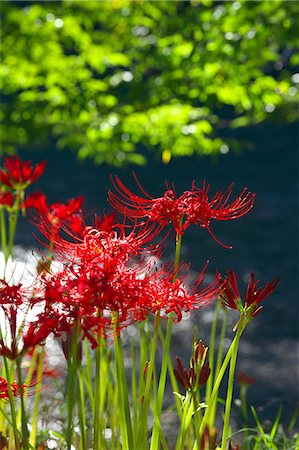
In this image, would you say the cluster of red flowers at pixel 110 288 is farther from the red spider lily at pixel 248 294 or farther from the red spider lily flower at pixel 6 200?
the red spider lily flower at pixel 6 200

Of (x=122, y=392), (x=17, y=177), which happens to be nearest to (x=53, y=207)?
(x=17, y=177)

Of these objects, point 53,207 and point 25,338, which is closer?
point 25,338

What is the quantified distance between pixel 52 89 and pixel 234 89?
1373 millimetres

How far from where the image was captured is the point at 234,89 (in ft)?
15.6

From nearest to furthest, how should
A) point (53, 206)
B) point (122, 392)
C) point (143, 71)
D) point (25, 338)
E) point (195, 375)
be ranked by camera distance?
point (25, 338) < point (195, 375) < point (122, 392) < point (53, 206) < point (143, 71)

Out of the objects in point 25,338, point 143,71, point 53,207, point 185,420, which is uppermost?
point 143,71

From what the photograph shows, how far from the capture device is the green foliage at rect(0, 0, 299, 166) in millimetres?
4609

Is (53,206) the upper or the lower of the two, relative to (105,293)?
upper

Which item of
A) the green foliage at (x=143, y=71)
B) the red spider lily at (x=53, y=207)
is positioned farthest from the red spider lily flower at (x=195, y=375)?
the green foliage at (x=143, y=71)

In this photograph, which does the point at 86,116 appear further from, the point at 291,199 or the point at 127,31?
the point at 291,199

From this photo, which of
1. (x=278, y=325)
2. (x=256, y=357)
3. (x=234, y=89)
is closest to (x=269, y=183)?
(x=278, y=325)

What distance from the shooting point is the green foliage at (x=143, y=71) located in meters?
4.61

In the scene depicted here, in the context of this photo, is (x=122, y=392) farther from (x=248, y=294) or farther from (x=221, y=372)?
(x=248, y=294)

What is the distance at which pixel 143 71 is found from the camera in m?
5.68
